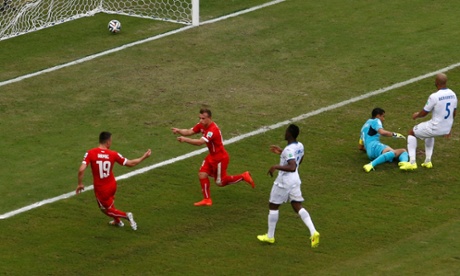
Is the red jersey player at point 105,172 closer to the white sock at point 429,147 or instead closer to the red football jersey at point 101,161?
the red football jersey at point 101,161

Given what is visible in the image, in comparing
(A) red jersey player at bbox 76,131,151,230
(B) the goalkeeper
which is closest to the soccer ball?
(B) the goalkeeper

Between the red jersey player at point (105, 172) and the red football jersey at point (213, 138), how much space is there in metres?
1.46

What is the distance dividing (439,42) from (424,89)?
10.9ft

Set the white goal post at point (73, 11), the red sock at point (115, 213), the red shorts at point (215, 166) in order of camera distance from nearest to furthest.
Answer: the red sock at point (115, 213) → the red shorts at point (215, 166) → the white goal post at point (73, 11)

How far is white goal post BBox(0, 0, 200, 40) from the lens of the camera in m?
28.9

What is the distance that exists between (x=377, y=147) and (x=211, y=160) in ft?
11.5

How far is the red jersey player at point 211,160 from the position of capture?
59.5 feet

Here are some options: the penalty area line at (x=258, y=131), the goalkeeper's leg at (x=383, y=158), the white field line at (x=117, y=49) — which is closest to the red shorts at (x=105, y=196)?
the penalty area line at (x=258, y=131)

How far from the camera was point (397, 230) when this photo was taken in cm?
1711

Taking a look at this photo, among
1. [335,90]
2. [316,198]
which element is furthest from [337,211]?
[335,90]

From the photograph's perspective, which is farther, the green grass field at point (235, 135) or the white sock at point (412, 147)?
the white sock at point (412, 147)

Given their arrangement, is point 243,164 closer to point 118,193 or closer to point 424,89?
point 118,193

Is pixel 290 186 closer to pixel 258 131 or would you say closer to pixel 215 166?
pixel 215 166

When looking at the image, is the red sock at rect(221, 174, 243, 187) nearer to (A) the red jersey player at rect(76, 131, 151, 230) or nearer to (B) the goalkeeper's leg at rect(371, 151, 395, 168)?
(A) the red jersey player at rect(76, 131, 151, 230)
